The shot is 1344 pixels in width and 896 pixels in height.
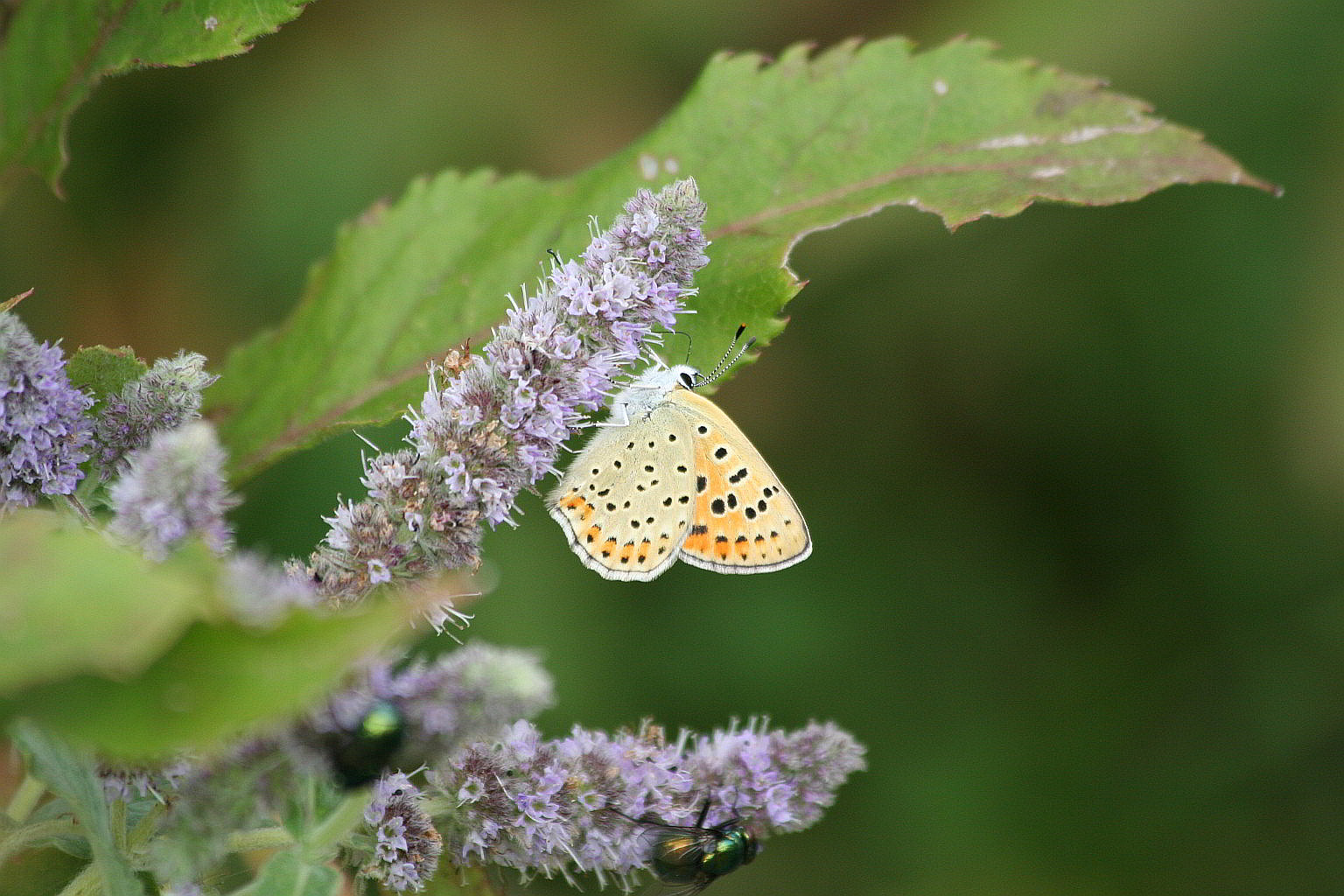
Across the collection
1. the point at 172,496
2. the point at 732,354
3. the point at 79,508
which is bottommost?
the point at 172,496

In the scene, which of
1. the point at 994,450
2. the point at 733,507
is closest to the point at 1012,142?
the point at 733,507

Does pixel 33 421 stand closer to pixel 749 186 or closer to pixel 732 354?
pixel 732 354

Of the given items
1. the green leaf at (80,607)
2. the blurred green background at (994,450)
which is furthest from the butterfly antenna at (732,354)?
the blurred green background at (994,450)

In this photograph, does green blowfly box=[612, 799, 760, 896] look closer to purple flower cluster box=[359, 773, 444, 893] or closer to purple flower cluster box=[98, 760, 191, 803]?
purple flower cluster box=[359, 773, 444, 893]

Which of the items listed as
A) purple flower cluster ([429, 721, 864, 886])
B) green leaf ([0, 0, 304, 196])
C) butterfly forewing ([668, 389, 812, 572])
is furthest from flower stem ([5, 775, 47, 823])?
butterfly forewing ([668, 389, 812, 572])

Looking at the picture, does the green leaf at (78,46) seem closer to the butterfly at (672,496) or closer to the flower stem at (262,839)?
the butterfly at (672,496)

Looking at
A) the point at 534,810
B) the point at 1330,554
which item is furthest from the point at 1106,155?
the point at 1330,554
